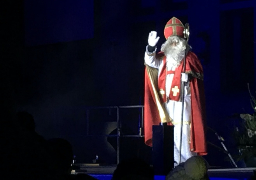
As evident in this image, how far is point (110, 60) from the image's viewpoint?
817 centimetres

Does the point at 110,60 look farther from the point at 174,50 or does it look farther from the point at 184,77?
the point at 184,77

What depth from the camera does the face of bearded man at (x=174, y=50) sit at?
5.55 m

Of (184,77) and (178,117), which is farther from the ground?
(184,77)

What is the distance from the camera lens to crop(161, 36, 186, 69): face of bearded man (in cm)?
555

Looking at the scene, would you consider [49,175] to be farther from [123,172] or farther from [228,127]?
[228,127]

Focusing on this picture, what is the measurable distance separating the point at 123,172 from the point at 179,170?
82 cm

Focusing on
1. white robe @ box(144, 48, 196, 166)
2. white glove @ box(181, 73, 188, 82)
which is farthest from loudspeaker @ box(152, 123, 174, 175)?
white robe @ box(144, 48, 196, 166)

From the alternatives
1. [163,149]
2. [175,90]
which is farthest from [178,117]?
[163,149]

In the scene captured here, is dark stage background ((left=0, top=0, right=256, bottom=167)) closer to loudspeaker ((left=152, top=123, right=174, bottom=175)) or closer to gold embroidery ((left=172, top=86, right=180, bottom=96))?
gold embroidery ((left=172, top=86, right=180, bottom=96))

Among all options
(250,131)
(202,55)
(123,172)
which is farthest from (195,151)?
(123,172)

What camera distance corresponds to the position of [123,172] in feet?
3.78

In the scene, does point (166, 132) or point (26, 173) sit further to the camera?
point (166, 132)

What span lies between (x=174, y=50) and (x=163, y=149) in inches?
94.0

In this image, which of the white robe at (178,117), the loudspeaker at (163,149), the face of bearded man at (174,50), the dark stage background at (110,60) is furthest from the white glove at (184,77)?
the loudspeaker at (163,149)
